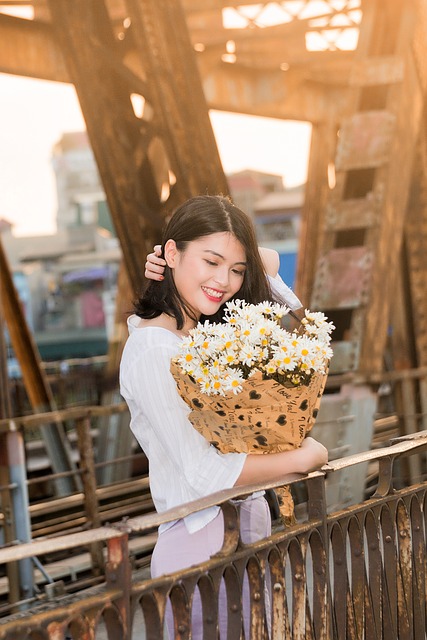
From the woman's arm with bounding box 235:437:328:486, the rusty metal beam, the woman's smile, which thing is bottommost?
the woman's arm with bounding box 235:437:328:486

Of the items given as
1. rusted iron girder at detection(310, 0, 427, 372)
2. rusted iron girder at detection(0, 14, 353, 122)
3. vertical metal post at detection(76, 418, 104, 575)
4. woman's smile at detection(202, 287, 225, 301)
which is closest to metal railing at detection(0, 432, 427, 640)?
woman's smile at detection(202, 287, 225, 301)

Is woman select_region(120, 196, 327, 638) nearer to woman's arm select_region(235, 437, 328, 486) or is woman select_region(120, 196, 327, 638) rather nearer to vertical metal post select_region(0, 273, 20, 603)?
Answer: woman's arm select_region(235, 437, 328, 486)

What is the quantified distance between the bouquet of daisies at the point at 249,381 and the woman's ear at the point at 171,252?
34 cm

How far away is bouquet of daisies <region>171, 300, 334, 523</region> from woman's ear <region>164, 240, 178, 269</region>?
1.11 ft

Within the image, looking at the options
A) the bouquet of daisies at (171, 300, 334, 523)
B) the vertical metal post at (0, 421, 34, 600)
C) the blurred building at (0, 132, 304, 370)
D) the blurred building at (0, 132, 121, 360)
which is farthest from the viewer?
the blurred building at (0, 132, 121, 360)

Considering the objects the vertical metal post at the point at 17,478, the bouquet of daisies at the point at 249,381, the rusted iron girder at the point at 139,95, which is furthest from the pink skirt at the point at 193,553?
the vertical metal post at the point at 17,478

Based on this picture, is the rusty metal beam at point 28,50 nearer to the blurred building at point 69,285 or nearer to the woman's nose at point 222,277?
the woman's nose at point 222,277

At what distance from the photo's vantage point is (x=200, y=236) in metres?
2.90

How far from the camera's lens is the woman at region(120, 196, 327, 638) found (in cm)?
266

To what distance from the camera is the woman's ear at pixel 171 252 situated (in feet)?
9.66

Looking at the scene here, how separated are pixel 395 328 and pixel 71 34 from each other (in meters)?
4.22

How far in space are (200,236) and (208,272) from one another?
10 cm

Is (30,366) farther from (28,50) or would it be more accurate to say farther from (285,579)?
(285,579)

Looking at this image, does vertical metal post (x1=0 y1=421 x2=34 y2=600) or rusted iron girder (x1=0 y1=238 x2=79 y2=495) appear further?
Result: rusted iron girder (x1=0 y1=238 x2=79 y2=495)
